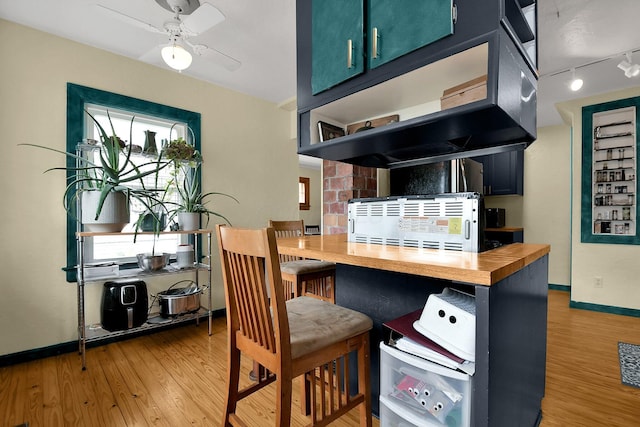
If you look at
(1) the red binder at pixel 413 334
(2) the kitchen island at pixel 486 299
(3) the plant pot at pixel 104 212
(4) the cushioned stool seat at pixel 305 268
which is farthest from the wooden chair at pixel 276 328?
(3) the plant pot at pixel 104 212

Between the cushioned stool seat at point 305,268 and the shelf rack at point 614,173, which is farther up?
the shelf rack at point 614,173

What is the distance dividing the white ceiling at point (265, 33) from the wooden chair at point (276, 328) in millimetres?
1592

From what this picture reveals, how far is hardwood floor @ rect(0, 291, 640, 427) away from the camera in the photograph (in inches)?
61.9

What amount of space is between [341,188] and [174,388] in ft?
5.78

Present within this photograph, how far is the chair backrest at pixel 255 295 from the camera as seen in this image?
0.99m

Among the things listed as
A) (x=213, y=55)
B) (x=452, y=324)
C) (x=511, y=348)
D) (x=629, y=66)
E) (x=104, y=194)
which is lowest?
(x=511, y=348)

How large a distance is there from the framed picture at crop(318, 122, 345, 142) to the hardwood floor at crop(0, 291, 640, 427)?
1.51 meters

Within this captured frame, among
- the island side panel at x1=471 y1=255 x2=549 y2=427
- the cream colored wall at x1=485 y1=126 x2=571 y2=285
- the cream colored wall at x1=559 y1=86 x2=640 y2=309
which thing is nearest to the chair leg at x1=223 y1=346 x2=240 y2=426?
the island side panel at x1=471 y1=255 x2=549 y2=427

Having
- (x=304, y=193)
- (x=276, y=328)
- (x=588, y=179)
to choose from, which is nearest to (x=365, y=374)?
(x=276, y=328)

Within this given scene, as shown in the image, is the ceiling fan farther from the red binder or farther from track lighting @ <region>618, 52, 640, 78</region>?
track lighting @ <region>618, 52, 640, 78</region>

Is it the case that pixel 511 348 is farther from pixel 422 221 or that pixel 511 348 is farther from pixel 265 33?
pixel 265 33

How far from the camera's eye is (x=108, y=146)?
221 cm

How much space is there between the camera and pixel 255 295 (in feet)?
3.55

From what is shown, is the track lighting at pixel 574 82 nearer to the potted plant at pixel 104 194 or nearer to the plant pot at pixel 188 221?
the plant pot at pixel 188 221
